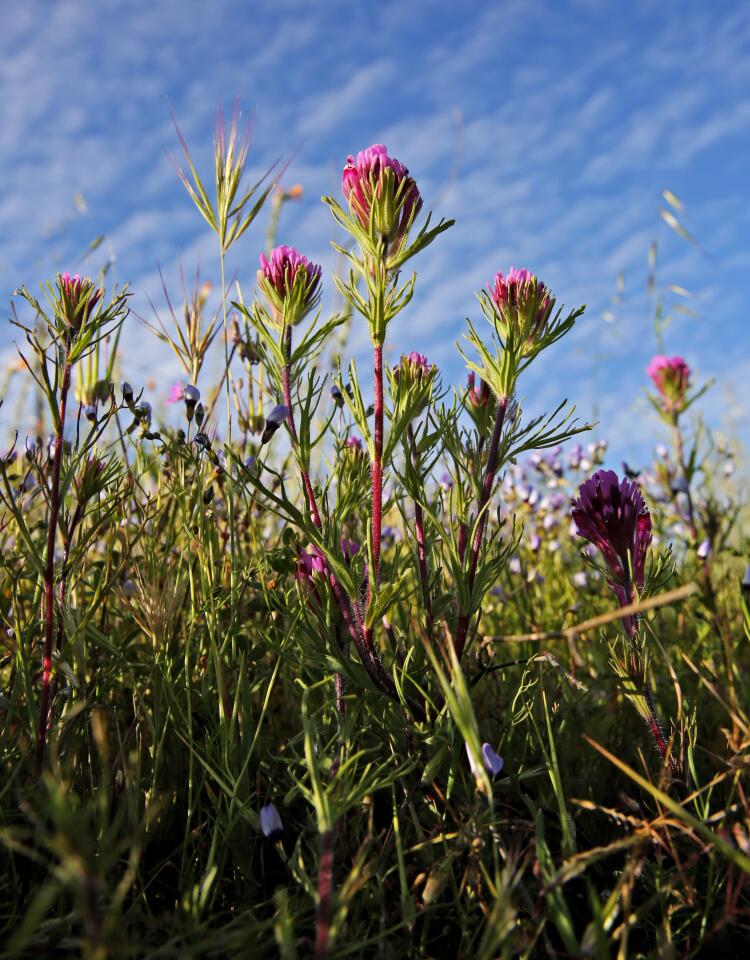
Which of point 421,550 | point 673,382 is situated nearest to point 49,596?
point 421,550

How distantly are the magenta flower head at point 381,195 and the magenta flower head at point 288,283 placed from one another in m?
0.17

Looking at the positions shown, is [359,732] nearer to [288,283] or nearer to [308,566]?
[308,566]

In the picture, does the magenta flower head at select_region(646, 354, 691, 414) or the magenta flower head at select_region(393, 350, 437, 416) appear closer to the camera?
the magenta flower head at select_region(393, 350, 437, 416)

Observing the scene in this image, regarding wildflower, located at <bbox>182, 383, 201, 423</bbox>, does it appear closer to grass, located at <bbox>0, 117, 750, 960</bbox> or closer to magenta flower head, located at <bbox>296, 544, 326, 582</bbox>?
grass, located at <bbox>0, 117, 750, 960</bbox>

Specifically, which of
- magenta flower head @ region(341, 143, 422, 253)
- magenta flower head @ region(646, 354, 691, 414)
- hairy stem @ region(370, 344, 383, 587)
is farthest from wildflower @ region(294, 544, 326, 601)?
magenta flower head @ region(646, 354, 691, 414)

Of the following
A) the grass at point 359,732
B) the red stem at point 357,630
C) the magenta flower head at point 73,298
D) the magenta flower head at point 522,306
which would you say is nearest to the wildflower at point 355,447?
the grass at point 359,732

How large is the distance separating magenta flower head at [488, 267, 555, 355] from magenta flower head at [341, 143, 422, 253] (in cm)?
24

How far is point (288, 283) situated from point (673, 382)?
7.23ft

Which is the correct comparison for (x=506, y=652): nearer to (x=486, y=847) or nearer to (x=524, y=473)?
(x=486, y=847)

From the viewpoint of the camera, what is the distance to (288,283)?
59.7 inches

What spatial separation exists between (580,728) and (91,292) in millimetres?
1743

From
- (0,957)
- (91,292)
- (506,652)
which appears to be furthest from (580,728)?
(91,292)

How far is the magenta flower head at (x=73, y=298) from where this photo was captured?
154cm

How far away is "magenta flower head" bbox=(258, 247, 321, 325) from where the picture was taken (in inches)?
59.3
